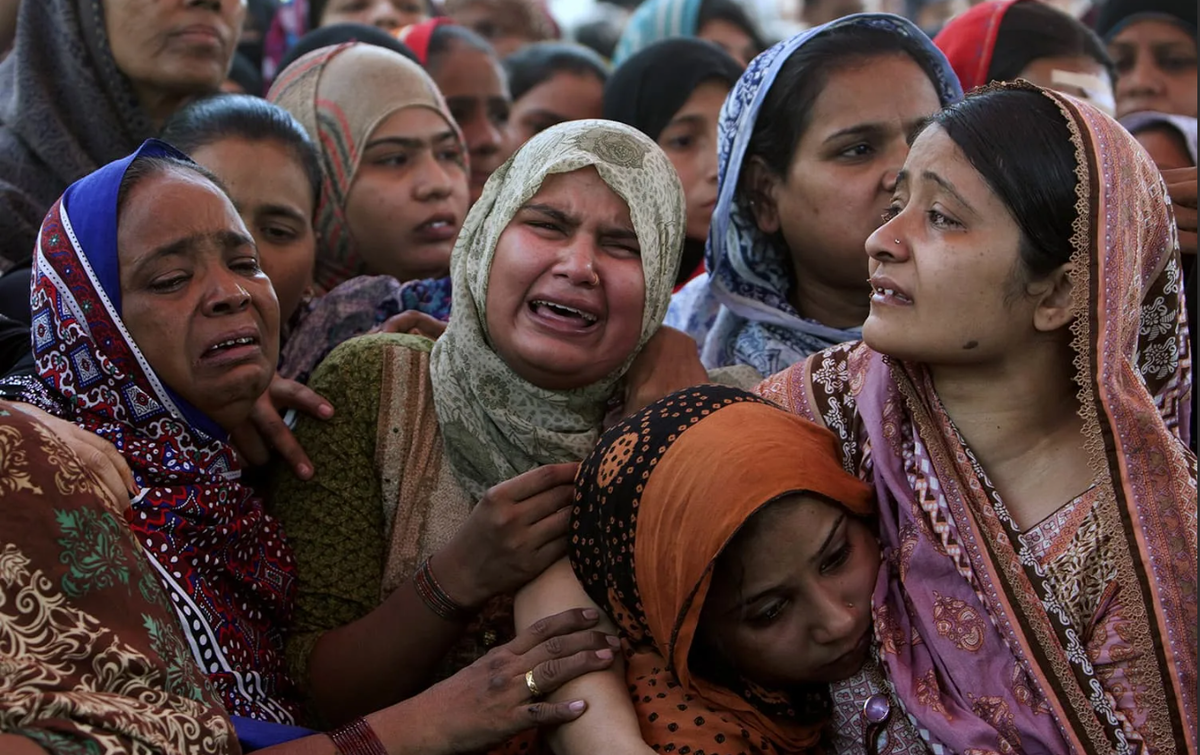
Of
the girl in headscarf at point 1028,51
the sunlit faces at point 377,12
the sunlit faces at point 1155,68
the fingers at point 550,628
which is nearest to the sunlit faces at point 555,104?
the sunlit faces at point 377,12

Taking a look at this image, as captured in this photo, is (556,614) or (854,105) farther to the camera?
(854,105)

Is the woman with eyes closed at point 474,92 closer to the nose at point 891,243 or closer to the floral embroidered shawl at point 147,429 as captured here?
the floral embroidered shawl at point 147,429

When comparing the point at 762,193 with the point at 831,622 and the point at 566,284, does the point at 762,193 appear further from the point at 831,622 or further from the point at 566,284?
the point at 831,622

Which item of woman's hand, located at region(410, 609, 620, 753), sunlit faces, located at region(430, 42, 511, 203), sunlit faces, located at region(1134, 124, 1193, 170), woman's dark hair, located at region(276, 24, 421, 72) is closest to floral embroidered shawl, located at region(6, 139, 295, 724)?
woman's hand, located at region(410, 609, 620, 753)

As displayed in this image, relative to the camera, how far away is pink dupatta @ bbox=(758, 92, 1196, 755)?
7.04 feet

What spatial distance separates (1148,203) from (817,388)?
0.73m

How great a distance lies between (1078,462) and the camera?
7.73 feet

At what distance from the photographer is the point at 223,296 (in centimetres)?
252

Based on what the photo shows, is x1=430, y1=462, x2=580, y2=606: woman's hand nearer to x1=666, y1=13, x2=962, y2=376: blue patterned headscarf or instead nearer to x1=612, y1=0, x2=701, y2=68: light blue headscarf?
x1=666, y1=13, x2=962, y2=376: blue patterned headscarf

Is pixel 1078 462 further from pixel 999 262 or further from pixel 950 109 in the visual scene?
pixel 950 109

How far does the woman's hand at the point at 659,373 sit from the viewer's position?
2834 mm

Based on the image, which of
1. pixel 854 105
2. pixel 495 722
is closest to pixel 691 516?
pixel 495 722

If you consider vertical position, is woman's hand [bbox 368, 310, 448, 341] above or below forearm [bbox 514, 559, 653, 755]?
above

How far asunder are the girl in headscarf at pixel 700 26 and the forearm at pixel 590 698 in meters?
3.68
